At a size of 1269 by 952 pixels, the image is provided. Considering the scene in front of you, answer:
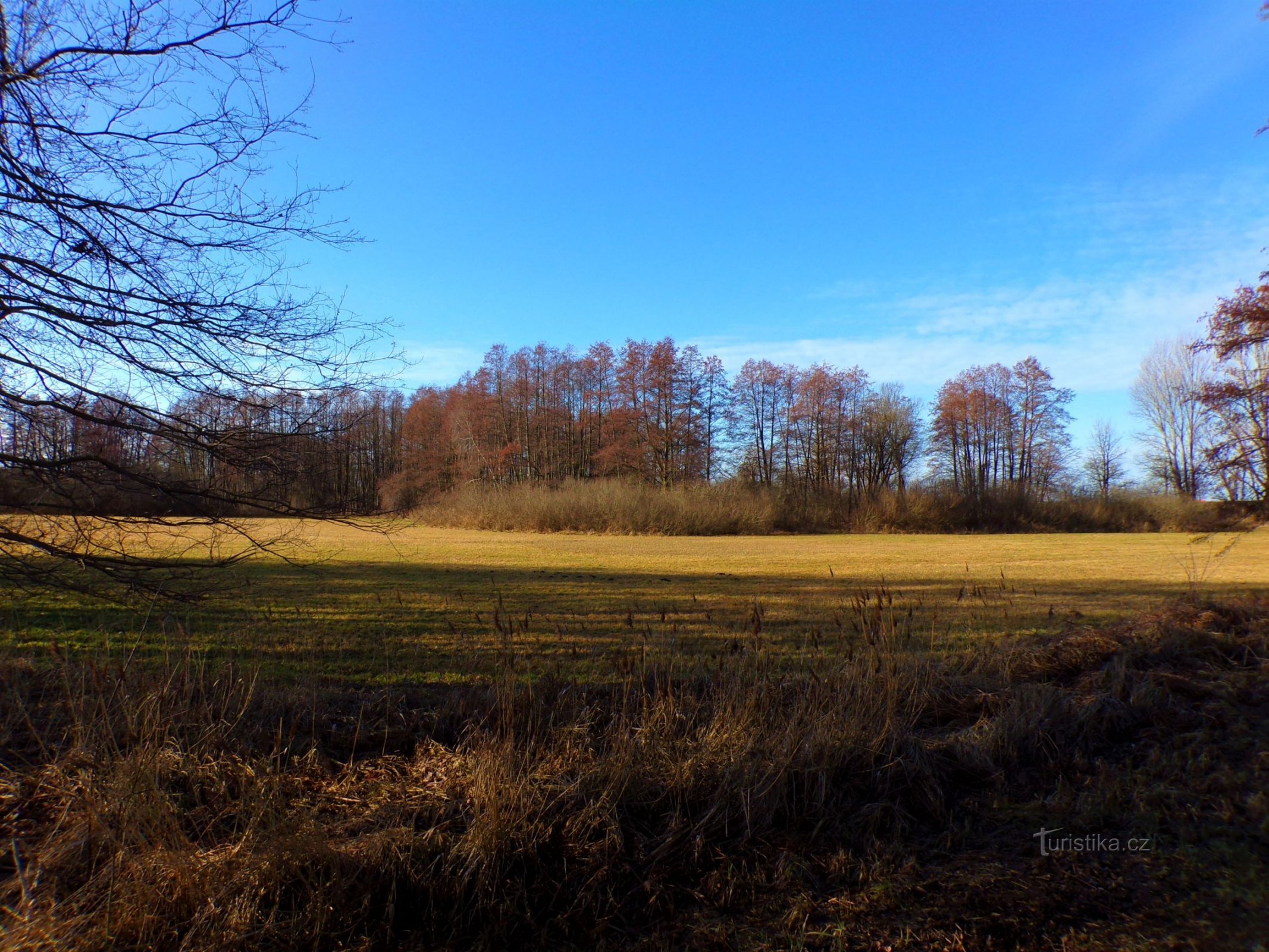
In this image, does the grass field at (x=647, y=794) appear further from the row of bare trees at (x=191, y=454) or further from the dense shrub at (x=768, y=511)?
Answer: the dense shrub at (x=768, y=511)

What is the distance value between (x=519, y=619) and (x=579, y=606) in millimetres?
2674

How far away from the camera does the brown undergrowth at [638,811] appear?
2.96 metres

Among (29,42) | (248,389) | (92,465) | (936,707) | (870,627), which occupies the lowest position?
(936,707)

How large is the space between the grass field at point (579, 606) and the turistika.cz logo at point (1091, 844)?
2463 mm

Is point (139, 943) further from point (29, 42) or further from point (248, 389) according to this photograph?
point (29, 42)

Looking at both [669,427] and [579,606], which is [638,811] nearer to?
[579,606]

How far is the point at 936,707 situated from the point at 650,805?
8.38 ft

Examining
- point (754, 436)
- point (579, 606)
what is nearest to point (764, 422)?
point (754, 436)

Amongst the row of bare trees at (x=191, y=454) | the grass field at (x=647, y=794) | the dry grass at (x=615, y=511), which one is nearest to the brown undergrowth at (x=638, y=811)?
the grass field at (x=647, y=794)

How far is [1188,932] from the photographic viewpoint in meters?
2.88

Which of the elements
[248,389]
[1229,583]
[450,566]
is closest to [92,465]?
[248,389]

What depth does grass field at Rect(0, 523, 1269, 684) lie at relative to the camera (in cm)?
670

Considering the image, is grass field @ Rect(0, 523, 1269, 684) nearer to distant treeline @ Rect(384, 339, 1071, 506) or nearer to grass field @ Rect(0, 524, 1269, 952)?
grass field @ Rect(0, 524, 1269, 952)

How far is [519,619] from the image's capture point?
28.4ft
